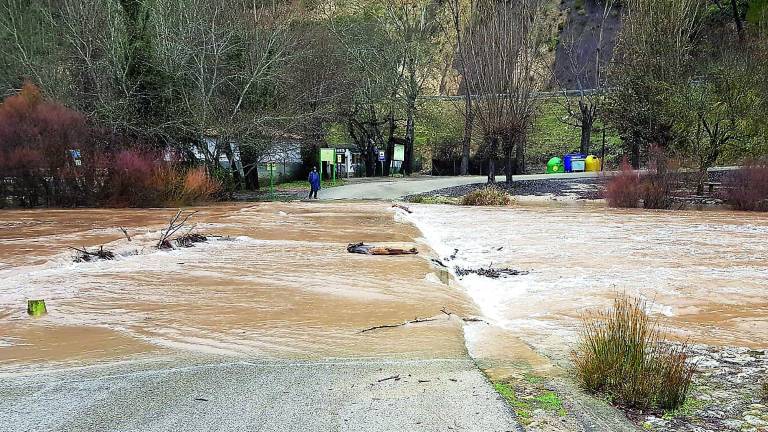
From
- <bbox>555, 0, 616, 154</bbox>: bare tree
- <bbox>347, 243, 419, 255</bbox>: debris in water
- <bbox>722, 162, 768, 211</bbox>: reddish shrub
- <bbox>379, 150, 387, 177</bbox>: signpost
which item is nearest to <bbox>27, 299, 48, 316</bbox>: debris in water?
<bbox>347, 243, 419, 255</bbox>: debris in water

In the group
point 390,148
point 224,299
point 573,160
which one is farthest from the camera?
point 573,160

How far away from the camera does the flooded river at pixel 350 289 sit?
7184mm

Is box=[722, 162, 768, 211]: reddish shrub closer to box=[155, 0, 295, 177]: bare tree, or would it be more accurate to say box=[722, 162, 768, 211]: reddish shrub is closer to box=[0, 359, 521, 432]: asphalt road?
box=[155, 0, 295, 177]: bare tree

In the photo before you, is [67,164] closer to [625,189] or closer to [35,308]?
[35,308]

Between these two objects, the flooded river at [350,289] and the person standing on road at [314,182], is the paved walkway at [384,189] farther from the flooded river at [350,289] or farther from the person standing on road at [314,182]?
the flooded river at [350,289]

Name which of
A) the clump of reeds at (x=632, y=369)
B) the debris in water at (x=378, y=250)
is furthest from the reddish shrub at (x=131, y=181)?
the clump of reeds at (x=632, y=369)

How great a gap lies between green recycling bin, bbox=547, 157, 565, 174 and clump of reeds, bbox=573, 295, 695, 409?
151 feet

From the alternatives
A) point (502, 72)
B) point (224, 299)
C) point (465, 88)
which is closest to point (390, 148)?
point (465, 88)

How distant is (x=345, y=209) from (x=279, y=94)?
992 cm

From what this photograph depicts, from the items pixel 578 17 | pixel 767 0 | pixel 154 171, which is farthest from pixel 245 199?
pixel 578 17

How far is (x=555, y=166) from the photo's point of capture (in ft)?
165

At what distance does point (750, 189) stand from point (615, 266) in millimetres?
18581

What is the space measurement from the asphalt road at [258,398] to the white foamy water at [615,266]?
2913mm

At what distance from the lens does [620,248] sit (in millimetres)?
15273
